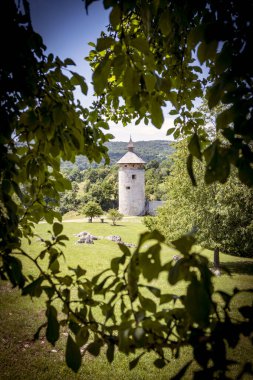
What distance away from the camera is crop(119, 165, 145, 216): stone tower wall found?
149ft

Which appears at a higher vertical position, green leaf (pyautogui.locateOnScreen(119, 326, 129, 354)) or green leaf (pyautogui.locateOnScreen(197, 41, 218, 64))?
green leaf (pyautogui.locateOnScreen(197, 41, 218, 64))

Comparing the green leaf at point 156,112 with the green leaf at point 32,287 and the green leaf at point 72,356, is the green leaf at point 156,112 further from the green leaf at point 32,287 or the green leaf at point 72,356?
the green leaf at point 72,356

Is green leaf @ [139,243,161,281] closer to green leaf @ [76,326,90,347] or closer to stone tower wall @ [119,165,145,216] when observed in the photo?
green leaf @ [76,326,90,347]

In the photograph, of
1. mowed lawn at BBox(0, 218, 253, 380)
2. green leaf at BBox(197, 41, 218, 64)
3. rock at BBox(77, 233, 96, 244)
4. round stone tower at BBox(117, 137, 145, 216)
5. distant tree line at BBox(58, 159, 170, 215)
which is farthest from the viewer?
Result: distant tree line at BBox(58, 159, 170, 215)

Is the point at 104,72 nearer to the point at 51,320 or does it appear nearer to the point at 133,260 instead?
the point at 133,260

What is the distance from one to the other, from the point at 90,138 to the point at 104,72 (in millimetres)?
1118

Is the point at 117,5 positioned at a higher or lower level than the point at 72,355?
higher

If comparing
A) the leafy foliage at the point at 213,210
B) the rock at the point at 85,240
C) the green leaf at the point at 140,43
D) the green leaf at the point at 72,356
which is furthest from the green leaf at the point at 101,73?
the rock at the point at 85,240

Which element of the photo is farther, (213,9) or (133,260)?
(213,9)

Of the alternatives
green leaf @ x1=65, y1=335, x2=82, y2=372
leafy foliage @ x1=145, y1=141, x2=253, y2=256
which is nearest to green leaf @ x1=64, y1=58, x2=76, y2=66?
green leaf @ x1=65, y1=335, x2=82, y2=372

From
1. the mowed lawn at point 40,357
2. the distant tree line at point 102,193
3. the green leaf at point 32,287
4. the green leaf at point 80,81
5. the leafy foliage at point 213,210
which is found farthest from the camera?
the distant tree line at point 102,193

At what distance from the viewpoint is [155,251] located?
771 millimetres

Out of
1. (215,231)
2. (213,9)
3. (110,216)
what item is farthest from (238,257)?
(213,9)

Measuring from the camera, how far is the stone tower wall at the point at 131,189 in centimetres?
4538
